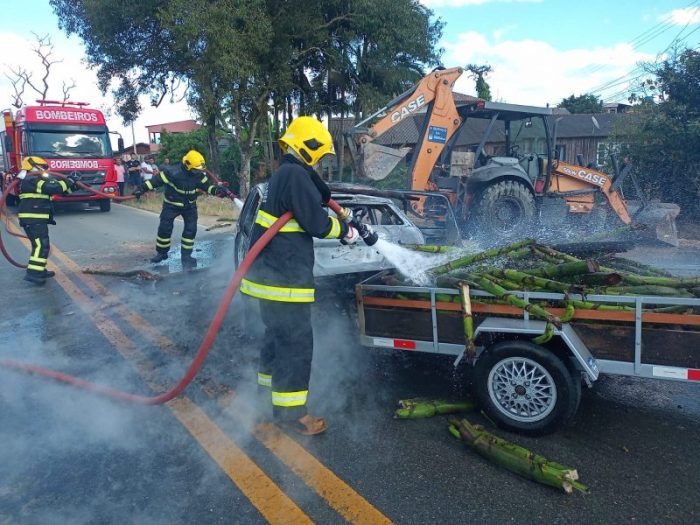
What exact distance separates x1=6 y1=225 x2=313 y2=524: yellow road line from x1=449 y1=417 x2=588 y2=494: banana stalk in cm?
109

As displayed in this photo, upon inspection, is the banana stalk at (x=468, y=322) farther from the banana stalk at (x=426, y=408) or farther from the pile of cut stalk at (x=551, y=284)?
the banana stalk at (x=426, y=408)

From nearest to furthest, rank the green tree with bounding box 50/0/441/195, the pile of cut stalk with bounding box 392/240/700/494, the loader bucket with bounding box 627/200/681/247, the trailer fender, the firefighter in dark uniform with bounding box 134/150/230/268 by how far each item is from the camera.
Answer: the pile of cut stalk with bounding box 392/240/700/494, the trailer fender, the firefighter in dark uniform with bounding box 134/150/230/268, the loader bucket with bounding box 627/200/681/247, the green tree with bounding box 50/0/441/195

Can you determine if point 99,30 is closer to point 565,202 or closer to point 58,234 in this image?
point 58,234

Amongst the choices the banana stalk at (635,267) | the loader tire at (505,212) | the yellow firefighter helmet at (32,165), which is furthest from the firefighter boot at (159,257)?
the banana stalk at (635,267)

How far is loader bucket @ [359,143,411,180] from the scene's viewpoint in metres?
8.66

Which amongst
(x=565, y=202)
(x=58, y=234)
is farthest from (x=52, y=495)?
(x=58, y=234)

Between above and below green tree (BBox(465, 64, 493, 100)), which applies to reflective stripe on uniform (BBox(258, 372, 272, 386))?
below

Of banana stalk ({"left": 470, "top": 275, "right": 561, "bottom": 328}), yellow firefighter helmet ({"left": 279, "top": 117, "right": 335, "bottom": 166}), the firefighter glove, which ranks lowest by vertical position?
banana stalk ({"left": 470, "top": 275, "right": 561, "bottom": 328})

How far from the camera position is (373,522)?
2.54m

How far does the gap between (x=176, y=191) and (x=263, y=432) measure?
18.6 ft

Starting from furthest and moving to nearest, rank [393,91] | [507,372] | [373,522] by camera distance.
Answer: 1. [393,91]
2. [507,372]
3. [373,522]

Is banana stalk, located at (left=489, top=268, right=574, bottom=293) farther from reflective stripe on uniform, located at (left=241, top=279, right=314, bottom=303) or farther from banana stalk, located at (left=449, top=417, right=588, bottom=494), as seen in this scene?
reflective stripe on uniform, located at (left=241, top=279, right=314, bottom=303)

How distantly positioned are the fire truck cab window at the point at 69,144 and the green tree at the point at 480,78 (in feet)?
81.0

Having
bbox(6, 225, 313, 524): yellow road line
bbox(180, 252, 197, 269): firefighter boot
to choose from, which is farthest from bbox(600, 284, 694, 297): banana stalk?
bbox(180, 252, 197, 269): firefighter boot
